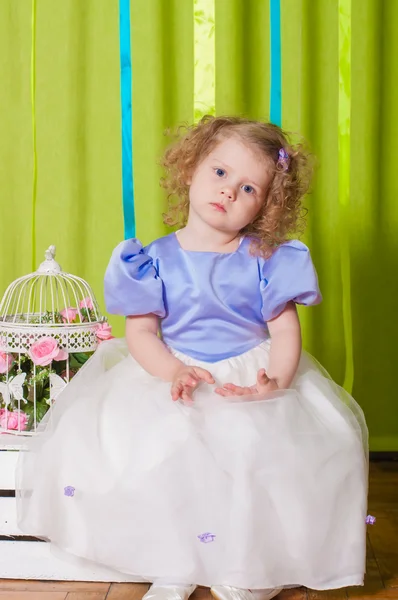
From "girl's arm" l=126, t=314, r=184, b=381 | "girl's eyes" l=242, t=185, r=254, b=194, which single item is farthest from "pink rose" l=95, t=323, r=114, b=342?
"girl's eyes" l=242, t=185, r=254, b=194

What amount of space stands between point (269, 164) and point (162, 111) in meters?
0.78

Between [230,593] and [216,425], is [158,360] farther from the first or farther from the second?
[230,593]

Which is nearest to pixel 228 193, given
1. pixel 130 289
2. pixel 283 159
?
pixel 283 159

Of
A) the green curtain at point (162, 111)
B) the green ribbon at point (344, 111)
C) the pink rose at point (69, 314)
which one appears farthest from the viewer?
the green curtain at point (162, 111)

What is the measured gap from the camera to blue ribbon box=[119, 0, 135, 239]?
1.70 meters

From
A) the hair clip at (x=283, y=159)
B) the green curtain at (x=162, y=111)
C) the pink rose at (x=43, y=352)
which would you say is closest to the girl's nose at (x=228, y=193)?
the hair clip at (x=283, y=159)

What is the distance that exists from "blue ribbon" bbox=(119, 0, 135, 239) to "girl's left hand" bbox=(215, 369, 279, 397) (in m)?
0.66

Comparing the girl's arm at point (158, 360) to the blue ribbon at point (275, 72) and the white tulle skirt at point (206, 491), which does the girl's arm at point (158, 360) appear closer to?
the white tulle skirt at point (206, 491)

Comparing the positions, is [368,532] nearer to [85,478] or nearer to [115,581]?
[115,581]

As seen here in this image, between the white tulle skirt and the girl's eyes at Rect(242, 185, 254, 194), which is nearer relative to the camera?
the white tulle skirt

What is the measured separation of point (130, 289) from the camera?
132 cm

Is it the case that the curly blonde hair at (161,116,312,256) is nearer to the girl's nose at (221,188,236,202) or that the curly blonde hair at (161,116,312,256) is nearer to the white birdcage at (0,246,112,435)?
the girl's nose at (221,188,236,202)

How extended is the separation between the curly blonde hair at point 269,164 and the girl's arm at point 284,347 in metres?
0.12

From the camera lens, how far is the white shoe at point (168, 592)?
110 cm
